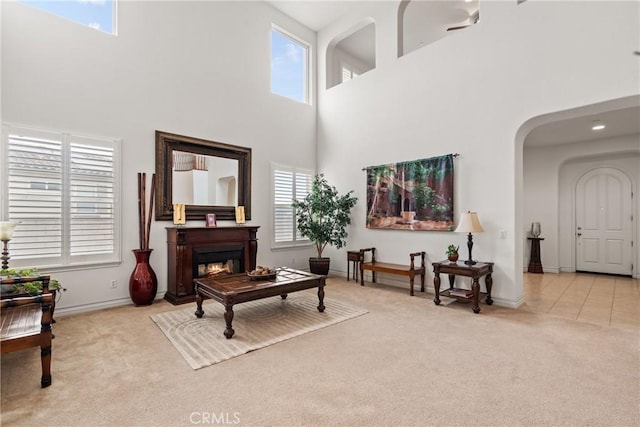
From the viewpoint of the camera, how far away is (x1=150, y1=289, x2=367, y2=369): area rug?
2.96 metres

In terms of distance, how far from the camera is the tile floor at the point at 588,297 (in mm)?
3922

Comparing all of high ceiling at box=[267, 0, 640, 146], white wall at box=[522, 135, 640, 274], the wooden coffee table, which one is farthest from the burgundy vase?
white wall at box=[522, 135, 640, 274]

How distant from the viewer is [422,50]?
5355mm

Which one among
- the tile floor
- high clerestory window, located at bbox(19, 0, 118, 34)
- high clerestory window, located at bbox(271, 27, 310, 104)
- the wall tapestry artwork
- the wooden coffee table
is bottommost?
the tile floor

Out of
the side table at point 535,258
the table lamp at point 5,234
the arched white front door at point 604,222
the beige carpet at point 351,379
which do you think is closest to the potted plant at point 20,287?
the table lamp at point 5,234

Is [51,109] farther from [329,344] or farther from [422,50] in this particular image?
[422,50]

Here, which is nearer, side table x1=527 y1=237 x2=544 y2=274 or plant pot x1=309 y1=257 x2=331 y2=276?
plant pot x1=309 y1=257 x2=331 y2=276

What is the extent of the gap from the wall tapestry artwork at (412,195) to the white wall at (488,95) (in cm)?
15

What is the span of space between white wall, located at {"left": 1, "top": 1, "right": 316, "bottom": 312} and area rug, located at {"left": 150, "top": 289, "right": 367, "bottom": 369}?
55.7 inches

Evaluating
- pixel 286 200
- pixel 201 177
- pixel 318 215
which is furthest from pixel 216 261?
pixel 318 215

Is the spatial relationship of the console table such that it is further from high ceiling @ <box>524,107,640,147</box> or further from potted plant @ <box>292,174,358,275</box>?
high ceiling @ <box>524,107,640,147</box>

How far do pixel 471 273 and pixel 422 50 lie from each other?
377 centimetres

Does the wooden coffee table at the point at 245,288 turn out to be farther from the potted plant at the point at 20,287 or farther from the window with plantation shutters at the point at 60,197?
the window with plantation shutters at the point at 60,197

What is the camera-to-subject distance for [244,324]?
364 cm
